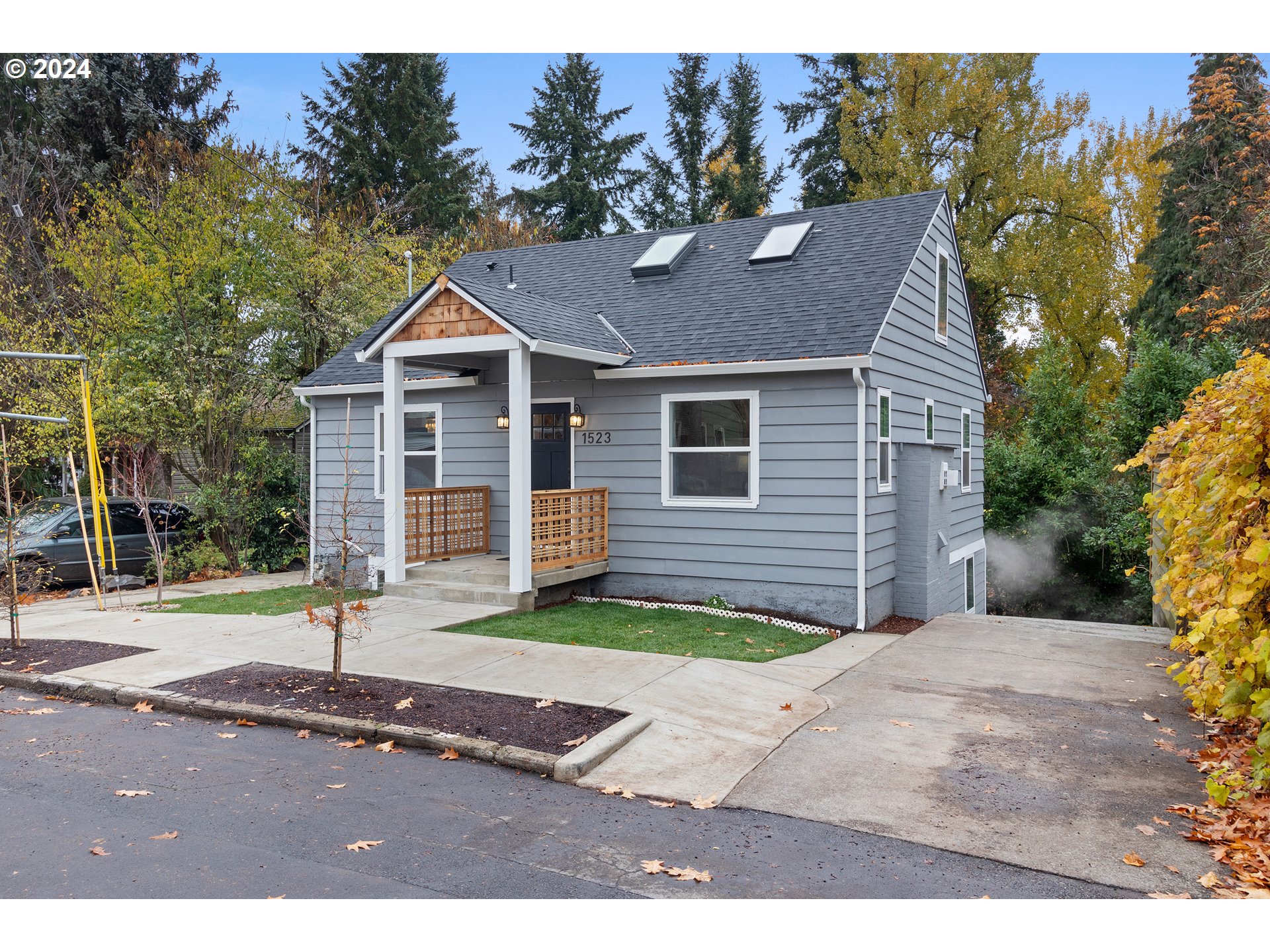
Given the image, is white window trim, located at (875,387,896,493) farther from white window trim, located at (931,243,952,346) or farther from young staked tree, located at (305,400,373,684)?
young staked tree, located at (305,400,373,684)

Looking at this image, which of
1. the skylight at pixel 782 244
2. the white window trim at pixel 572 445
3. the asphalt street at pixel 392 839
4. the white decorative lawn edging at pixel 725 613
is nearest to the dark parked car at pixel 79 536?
the white window trim at pixel 572 445

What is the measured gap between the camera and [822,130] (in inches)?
1186

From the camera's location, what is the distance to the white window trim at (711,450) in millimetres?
10320

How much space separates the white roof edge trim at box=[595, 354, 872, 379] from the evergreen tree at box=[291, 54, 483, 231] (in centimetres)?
1886

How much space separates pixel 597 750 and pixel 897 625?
6178 millimetres

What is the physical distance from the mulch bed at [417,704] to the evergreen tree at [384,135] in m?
22.9

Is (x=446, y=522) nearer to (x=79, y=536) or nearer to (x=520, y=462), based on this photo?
(x=520, y=462)

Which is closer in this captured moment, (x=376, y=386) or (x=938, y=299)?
(x=376, y=386)

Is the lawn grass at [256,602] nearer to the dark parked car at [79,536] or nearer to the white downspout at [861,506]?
the dark parked car at [79,536]

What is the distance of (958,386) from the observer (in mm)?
14406

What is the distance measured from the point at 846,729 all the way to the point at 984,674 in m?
2.37

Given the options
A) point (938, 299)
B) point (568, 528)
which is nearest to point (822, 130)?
point (938, 299)

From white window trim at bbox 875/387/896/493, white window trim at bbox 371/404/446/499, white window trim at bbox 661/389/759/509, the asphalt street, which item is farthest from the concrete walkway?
white window trim at bbox 371/404/446/499

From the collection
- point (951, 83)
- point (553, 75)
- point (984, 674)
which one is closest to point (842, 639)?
point (984, 674)
